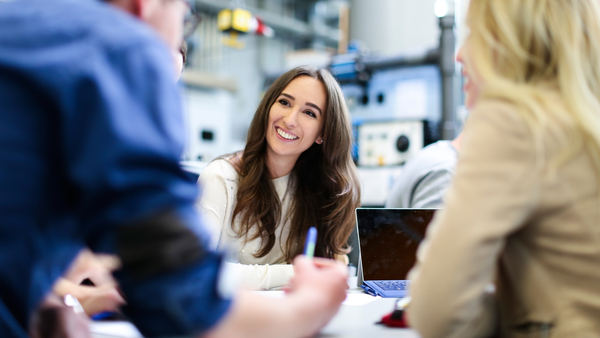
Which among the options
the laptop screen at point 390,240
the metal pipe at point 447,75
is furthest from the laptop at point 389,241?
the metal pipe at point 447,75

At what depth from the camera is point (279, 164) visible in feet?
6.48

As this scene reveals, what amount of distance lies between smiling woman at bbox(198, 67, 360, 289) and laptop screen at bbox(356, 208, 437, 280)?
1.40ft

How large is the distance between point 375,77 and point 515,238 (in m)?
4.40

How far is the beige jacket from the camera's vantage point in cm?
62

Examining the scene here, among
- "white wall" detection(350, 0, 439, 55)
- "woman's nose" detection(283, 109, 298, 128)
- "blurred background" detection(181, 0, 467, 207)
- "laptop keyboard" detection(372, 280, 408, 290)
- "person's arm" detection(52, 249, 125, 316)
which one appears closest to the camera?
"person's arm" detection(52, 249, 125, 316)

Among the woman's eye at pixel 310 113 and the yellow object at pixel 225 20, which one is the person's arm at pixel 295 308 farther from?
the yellow object at pixel 225 20

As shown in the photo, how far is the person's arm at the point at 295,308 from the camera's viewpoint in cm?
55

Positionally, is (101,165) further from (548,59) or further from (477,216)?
(548,59)

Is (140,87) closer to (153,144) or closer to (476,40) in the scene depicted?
(153,144)

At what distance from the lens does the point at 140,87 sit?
490 millimetres

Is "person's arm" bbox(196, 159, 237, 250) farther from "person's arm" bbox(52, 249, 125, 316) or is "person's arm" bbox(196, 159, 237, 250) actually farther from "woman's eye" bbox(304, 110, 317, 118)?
"person's arm" bbox(52, 249, 125, 316)

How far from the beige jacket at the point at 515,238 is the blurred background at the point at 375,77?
157 cm

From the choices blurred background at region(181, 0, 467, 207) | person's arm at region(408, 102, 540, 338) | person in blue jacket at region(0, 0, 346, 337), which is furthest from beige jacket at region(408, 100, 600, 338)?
blurred background at region(181, 0, 467, 207)

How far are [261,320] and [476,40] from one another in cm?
51
